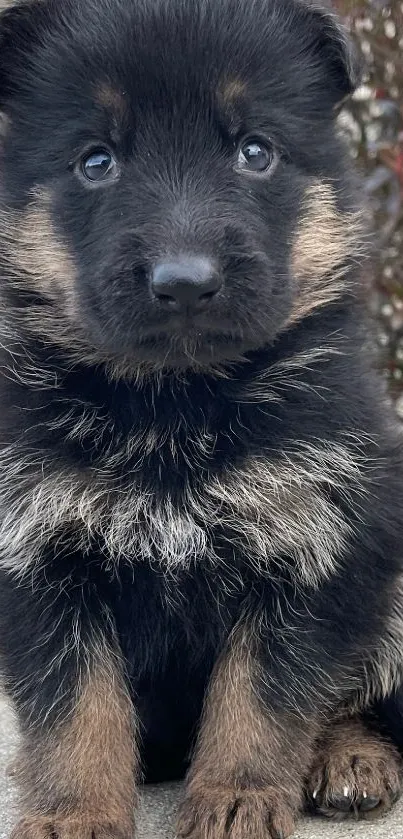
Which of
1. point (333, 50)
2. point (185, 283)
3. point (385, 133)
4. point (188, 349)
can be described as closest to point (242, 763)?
point (188, 349)

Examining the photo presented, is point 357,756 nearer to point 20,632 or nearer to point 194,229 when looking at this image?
point 20,632

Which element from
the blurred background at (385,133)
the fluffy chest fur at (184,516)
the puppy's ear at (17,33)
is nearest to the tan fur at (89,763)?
the fluffy chest fur at (184,516)

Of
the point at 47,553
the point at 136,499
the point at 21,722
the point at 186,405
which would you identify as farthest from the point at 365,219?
the point at 21,722

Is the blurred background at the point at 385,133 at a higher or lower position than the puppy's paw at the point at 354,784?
higher

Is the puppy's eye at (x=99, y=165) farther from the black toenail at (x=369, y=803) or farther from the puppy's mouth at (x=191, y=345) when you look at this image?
the black toenail at (x=369, y=803)

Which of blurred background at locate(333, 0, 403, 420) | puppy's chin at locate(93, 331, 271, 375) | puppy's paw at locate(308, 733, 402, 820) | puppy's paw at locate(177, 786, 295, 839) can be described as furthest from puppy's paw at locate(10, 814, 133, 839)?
blurred background at locate(333, 0, 403, 420)

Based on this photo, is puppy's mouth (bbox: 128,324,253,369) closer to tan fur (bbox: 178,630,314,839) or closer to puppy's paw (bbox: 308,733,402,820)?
tan fur (bbox: 178,630,314,839)

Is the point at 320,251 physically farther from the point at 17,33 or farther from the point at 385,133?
the point at 385,133
